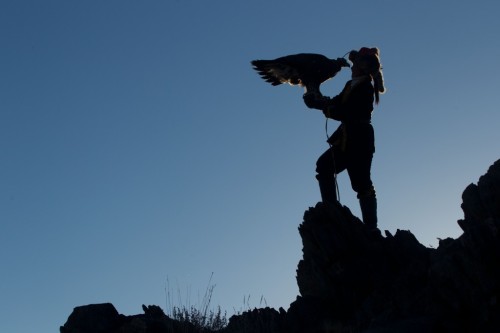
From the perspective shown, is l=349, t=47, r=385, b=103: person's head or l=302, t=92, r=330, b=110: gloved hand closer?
l=302, t=92, r=330, b=110: gloved hand

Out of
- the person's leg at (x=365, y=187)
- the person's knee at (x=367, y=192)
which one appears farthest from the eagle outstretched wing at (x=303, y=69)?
the person's knee at (x=367, y=192)

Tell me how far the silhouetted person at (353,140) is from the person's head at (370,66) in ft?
0.05

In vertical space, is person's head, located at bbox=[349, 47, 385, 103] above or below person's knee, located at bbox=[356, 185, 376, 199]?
above

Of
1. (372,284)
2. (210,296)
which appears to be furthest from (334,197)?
(210,296)

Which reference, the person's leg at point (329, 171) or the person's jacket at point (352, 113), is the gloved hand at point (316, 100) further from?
the person's leg at point (329, 171)

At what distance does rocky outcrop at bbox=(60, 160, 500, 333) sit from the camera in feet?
23.0

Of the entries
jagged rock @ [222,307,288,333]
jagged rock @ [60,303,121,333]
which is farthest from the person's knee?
jagged rock @ [60,303,121,333]

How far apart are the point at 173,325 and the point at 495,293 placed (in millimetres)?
4229

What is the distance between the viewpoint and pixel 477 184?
8453mm

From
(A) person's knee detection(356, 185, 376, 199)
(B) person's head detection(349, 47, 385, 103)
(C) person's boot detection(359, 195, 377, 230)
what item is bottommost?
(C) person's boot detection(359, 195, 377, 230)

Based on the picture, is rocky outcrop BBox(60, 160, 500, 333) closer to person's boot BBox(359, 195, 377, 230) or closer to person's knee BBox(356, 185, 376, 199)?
person's boot BBox(359, 195, 377, 230)

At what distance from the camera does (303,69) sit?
9.63 meters

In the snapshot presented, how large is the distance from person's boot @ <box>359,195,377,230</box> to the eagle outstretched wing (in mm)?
1650

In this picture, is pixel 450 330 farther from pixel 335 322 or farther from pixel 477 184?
pixel 477 184
